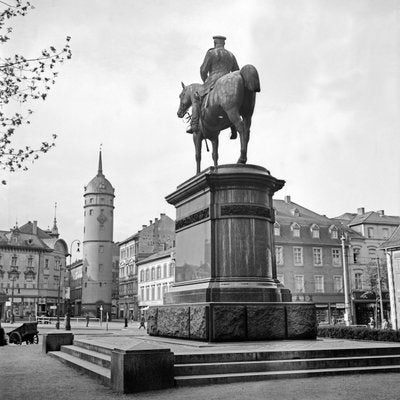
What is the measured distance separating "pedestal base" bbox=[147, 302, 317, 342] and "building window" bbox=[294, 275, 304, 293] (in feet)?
163

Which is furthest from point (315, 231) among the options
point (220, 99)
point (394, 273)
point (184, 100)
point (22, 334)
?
point (220, 99)

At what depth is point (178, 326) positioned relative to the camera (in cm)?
1301

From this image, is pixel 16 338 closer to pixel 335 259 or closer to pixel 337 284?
pixel 337 284

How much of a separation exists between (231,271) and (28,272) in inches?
3583

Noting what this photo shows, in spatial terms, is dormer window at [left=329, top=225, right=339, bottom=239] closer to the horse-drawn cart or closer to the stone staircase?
the horse-drawn cart

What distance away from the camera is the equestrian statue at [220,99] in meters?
13.9

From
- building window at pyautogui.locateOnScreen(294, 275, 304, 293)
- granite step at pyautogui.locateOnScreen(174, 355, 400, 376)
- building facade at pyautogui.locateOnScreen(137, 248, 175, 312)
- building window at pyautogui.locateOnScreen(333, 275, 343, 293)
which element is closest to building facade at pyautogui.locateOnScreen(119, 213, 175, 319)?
building facade at pyautogui.locateOnScreen(137, 248, 175, 312)

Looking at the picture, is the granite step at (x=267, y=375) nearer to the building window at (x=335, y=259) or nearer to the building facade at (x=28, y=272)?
the building window at (x=335, y=259)

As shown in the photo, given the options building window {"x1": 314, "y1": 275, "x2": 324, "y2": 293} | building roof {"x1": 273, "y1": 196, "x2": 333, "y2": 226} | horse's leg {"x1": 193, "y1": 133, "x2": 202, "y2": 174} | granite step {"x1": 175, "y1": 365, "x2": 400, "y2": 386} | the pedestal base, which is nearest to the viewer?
granite step {"x1": 175, "y1": 365, "x2": 400, "y2": 386}

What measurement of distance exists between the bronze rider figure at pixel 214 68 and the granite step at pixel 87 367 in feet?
23.1

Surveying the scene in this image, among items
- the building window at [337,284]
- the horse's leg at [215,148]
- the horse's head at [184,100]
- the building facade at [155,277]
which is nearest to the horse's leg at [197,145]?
the horse's leg at [215,148]

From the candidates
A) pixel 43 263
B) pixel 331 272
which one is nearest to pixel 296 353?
pixel 331 272

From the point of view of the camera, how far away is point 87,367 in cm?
1081

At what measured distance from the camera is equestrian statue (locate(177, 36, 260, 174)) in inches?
546
